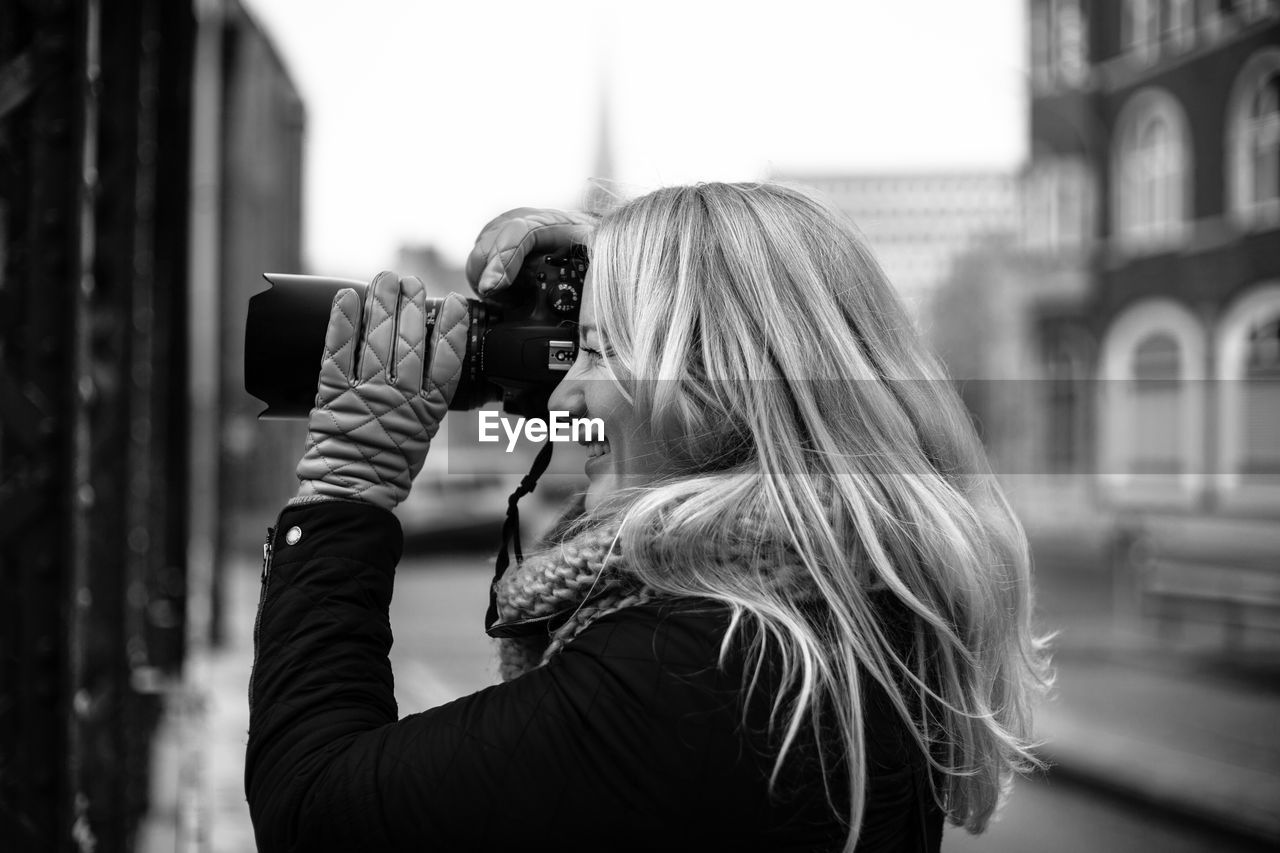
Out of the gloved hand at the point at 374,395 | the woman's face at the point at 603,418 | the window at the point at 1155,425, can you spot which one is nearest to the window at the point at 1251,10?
the window at the point at 1155,425

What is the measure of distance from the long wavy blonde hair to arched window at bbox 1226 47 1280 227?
519 inches

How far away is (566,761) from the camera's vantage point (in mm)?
921

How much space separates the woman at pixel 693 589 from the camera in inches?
36.5

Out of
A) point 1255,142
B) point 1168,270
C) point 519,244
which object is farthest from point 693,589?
point 1168,270

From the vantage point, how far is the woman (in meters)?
0.93

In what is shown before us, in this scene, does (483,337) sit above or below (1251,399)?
above

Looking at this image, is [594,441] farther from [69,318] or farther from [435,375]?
[69,318]

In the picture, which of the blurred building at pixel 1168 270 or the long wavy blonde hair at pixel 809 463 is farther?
the blurred building at pixel 1168 270

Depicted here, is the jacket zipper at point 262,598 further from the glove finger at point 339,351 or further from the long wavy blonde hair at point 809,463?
the long wavy blonde hair at point 809,463

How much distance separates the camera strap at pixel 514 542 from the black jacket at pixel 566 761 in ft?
0.55

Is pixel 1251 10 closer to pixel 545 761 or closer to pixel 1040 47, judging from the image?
pixel 1040 47

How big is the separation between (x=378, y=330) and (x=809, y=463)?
0.42m

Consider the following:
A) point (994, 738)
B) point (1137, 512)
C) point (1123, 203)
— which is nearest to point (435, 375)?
point (994, 738)

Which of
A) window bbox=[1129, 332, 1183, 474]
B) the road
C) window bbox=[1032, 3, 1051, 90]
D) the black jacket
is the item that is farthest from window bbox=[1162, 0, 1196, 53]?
the black jacket
